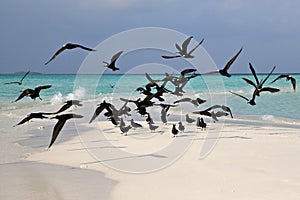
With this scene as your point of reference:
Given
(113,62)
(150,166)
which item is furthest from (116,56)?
(150,166)

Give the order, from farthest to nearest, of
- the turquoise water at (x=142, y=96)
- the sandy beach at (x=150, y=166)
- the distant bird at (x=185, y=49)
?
1. the turquoise water at (x=142, y=96)
2. the sandy beach at (x=150, y=166)
3. the distant bird at (x=185, y=49)

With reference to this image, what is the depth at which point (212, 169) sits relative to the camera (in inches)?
184

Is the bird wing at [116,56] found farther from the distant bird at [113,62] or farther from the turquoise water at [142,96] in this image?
the turquoise water at [142,96]

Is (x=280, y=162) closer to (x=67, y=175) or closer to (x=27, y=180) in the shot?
(x=67, y=175)

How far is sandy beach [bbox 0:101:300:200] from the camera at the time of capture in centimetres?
380

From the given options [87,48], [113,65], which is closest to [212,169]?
[113,65]

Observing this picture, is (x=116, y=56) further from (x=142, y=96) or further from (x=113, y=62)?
(x=142, y=96)

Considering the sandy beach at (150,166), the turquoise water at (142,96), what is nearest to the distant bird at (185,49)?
the turquoise water at (142,96)

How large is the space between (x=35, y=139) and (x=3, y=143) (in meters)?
0.75

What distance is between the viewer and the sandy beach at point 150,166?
3797 millimetres

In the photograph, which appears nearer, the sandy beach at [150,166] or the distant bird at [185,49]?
the distant bird at [185,49]

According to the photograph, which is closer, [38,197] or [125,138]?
[38,197]

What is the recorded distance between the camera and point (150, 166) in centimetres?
489

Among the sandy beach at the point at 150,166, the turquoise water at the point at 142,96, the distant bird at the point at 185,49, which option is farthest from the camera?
the turquoise water at the point at 142,96
